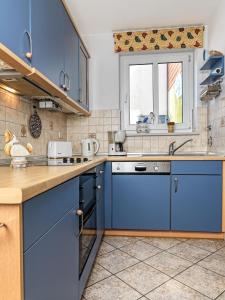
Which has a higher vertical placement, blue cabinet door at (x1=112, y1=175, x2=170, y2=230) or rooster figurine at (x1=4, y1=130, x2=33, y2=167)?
rooster figurine at (x1=4, y1=130, x2=33, y2=167)

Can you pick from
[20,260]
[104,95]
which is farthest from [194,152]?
[20,260]

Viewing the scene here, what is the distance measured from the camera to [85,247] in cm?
146

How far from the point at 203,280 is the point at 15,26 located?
6.30ft

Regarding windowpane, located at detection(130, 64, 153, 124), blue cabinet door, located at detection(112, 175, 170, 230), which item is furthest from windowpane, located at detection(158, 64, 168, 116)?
blue cabinet door, located at detection(112, 175, 170, 230)

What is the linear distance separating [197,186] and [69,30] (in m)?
1.89

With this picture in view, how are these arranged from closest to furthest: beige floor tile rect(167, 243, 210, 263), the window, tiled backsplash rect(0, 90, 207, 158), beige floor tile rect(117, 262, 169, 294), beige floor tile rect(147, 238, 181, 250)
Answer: beige floor tile rect(117, 262, 169, 294) → beige floor tile rect(167, 243, 210, 263) → beige floor tile rect(147, 238, 181, 250) → tiled backsplash rect(0, 90, 207, 158) → the window

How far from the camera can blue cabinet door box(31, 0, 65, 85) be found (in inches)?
53.0

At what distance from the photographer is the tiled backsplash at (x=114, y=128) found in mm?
2859

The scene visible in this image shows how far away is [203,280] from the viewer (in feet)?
5.28

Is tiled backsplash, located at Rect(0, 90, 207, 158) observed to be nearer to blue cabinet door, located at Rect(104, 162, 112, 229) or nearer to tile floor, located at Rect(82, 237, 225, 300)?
blue cabinet door, located at Rect(104, 162, 112, 229)

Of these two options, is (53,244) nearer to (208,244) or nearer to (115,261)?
(115,261)

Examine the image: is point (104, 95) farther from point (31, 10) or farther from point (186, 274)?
point (186, 274)

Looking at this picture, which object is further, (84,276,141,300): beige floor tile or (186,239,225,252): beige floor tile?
(186,239,225,252): beige floor tile

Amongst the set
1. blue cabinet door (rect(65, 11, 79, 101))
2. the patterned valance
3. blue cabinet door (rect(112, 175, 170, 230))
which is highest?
the patterned valance
